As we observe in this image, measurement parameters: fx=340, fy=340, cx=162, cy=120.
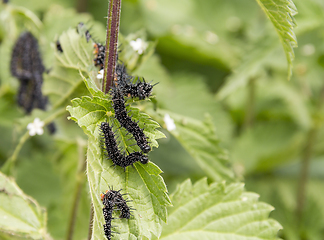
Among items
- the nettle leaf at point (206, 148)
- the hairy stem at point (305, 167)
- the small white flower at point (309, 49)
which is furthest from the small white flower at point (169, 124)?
the small white flower at point (309, 49)

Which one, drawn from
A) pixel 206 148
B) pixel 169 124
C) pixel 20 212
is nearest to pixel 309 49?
pixel 206 148

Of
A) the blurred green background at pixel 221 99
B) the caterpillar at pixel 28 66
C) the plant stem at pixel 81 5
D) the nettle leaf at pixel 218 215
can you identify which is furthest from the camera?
the plant stem at pixel 81 5

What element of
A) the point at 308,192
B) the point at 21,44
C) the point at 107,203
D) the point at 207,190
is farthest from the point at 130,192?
the point at 308,192

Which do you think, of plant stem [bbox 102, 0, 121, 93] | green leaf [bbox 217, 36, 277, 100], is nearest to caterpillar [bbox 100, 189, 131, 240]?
plant stem [bbox 102, 0, 121, 93]

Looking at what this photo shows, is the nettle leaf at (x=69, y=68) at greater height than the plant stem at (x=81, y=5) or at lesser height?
lesser

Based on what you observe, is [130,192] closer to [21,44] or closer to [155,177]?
[155,177]

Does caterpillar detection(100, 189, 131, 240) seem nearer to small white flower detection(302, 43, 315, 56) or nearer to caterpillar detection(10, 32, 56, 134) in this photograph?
caterpillar detection(10, 32, 56, 134)

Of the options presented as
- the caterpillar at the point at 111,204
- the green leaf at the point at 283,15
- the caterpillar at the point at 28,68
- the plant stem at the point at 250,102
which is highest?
the plant stem at the point at 250,102

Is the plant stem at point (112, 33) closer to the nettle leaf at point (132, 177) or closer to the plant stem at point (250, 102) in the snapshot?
the nettle leaf at point (132, 177)
